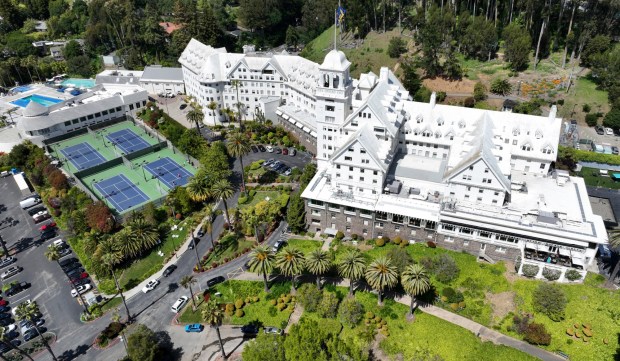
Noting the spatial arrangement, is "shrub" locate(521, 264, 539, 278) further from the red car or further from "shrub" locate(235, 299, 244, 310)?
the red car

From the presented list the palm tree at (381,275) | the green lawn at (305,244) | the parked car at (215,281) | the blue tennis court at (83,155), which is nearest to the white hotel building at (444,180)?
the green lawn at (305,244)

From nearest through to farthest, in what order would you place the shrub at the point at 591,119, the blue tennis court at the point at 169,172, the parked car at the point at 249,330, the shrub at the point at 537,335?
the shrub at the point at 537,335 → the parked car at the point at 249,330 → the blue tennis court at the point at 169,172 → the shrub at the point at 591,119

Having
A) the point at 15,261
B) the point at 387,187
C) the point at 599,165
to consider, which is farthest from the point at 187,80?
the point at 599,165

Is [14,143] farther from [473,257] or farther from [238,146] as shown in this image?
[473,257]

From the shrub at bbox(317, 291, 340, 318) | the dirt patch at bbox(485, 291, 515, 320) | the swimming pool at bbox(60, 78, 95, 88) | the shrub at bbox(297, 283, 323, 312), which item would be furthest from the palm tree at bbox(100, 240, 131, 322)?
the swimming pool at bbox(60, 78, 95, 88)

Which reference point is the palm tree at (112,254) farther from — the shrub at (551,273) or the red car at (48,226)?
the shrub at (551,273)

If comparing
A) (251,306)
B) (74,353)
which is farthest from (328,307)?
(74,353)
